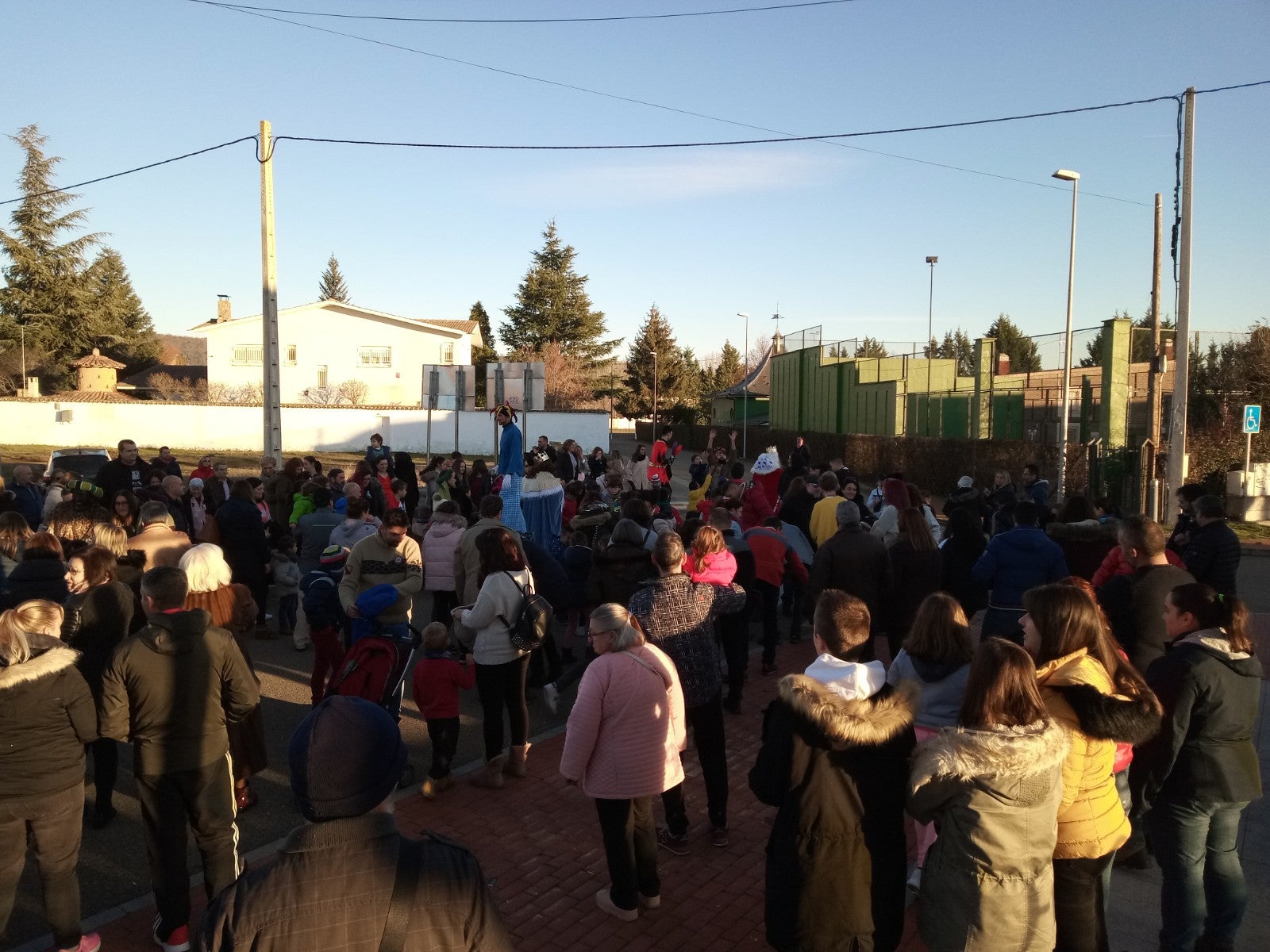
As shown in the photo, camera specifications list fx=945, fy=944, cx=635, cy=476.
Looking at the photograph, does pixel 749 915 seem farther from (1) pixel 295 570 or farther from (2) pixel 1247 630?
(1) pixel 295 570

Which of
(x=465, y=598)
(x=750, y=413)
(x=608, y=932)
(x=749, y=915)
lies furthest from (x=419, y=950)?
(x=750, y=413)

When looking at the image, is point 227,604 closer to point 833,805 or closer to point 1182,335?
point 833,805

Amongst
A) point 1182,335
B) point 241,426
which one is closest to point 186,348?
point 241,426

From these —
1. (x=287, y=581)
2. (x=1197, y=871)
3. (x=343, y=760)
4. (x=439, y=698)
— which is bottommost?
(x=1197, y=871)

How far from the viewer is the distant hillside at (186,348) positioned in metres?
99.0

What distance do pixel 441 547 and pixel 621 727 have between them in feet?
15.0

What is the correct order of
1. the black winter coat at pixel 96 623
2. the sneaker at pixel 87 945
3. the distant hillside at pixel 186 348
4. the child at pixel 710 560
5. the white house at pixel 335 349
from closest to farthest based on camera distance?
the sneaker at pixel 87 945 → the black winter coat at pixel 96 623 → the child at pixel 710 560 → the white house at pixel 335 349 → the distant hillside at pixel 186 348

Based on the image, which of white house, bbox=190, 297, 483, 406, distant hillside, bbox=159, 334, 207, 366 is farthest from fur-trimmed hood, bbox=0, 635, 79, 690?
distant hillside, bbox=159, 334, 207, 366

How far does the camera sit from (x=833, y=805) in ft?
10.8

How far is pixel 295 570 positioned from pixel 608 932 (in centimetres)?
618

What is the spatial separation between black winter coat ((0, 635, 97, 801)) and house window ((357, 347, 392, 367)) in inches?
2223

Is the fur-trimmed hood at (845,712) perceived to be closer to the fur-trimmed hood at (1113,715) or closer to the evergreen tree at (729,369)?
the fur-trimmed hood at (1113,715)

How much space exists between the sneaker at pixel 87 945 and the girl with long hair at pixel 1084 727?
13.5ft

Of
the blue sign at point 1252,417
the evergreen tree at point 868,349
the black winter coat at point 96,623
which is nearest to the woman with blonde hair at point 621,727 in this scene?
the black winter coat at point 96,623
